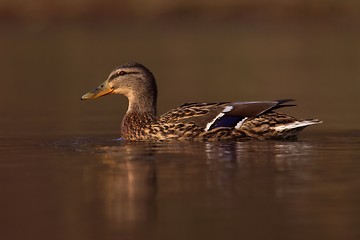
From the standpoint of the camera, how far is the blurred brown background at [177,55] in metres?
20.4

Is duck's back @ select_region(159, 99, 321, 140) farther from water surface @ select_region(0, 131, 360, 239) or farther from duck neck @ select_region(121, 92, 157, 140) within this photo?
duck neck @ select_region(121, 92, 157, 140)

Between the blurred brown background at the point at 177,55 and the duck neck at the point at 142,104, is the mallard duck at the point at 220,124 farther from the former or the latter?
the blurred brown background at the point at 177,55

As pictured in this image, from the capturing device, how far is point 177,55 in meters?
33.3

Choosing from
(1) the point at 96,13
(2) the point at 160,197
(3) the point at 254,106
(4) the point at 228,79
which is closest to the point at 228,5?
(1) the point at 96,13

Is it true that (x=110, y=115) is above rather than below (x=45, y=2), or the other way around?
below

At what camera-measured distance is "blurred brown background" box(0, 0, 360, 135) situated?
20.4m

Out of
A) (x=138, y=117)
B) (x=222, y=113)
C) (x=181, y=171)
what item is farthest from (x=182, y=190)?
(x=138, y=117)

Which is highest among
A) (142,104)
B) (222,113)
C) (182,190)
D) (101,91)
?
(101,91)

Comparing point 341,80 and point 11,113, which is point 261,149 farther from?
point 341,80

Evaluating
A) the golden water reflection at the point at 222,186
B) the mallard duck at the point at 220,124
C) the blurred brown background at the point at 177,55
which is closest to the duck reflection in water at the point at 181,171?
the golden water reflection at the point at 222,186

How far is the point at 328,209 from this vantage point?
10.8 meters

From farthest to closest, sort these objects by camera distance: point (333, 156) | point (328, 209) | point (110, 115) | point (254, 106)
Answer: point (110, 115), point (254, 106), point (333, 156), point (328, 209)

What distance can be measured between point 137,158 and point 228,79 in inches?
481

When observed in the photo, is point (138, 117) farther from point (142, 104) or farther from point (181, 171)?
point (181, 171)
